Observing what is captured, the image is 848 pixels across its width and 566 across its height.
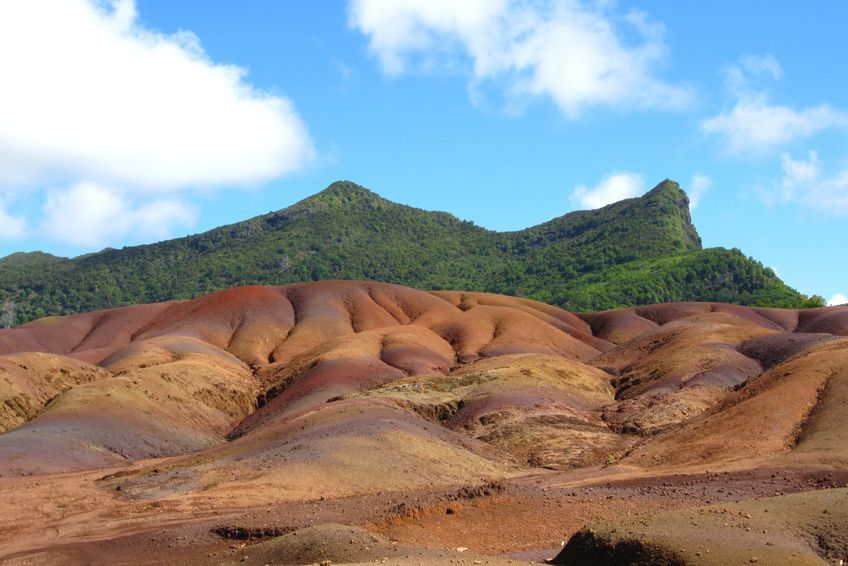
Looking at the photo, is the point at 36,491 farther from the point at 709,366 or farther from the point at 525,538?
the point at 709,366

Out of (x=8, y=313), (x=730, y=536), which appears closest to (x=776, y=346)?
(x=730, y=536)

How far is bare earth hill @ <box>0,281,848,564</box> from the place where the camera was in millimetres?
22766

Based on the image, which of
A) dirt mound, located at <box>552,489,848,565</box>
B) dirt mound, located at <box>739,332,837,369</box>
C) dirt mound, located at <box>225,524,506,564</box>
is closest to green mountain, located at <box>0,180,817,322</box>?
dirt mound, located at <box>739,332,837,369</box>

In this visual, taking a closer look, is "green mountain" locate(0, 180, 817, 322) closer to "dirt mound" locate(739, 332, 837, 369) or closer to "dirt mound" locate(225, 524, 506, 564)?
"dirt mound" locate(739, 332, 837, 369)

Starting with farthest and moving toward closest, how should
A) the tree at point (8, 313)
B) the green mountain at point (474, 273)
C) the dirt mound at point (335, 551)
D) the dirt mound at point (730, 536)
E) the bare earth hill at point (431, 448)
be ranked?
the tree at point (8, 313), the green mountain at point (474, 273), the bare earth hill at point (431, 448), the dirt mound at point (335, 551), the dirt mound at point (730, 536)

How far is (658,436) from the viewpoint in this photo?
48.1 m

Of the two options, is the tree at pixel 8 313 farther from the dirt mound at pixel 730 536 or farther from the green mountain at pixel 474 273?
the dirt mound at pixel 730 536

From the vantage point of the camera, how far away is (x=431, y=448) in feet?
146

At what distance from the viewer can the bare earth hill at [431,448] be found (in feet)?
74.7

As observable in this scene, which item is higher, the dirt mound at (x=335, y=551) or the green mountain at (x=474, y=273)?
the green mountain at (x=474, y=273)

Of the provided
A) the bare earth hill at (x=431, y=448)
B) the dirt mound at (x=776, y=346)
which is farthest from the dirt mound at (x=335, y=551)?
the dirt mound at (x=776, y=346)

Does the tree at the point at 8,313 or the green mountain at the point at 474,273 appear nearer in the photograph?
the green mountain at the point at 474,273

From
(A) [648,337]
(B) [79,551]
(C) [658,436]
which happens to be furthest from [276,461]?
(A) [648,337]

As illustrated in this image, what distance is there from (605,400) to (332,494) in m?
31.4
